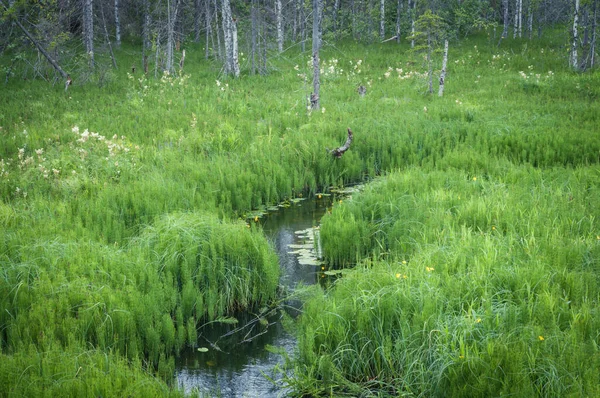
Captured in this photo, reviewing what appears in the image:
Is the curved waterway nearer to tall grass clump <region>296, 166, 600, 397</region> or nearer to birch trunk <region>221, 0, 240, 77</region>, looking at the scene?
tall grass clump <region>296, 166, 600, 397</region>

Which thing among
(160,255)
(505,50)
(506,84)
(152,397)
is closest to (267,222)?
(160,255)

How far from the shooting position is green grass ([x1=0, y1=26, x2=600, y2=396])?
14.1 ft

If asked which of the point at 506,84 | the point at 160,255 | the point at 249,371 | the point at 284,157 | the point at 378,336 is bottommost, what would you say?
the point at 249,371

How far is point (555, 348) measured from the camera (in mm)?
4141

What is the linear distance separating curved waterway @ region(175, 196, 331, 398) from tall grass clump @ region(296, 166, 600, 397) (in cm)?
39

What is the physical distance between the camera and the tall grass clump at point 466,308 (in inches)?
159

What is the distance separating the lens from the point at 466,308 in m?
4.98

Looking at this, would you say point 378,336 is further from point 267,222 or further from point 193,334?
point 267,222

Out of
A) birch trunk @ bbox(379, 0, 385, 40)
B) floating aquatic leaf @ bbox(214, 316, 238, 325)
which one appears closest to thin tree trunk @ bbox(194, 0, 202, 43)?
birch trunk @ bbox(379, 0, 385, 40)

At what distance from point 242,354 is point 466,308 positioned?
83.2 inches

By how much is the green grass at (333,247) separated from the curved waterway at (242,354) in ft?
0.63

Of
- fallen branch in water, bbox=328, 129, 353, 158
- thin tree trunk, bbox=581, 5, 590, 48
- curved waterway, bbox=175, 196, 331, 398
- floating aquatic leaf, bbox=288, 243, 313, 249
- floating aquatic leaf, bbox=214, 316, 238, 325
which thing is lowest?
curved waterway, bbox=175, 196, 331, 398

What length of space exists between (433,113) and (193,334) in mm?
10545

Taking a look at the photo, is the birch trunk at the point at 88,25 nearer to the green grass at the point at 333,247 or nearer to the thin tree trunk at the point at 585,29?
the green grass at the point at 333,247
